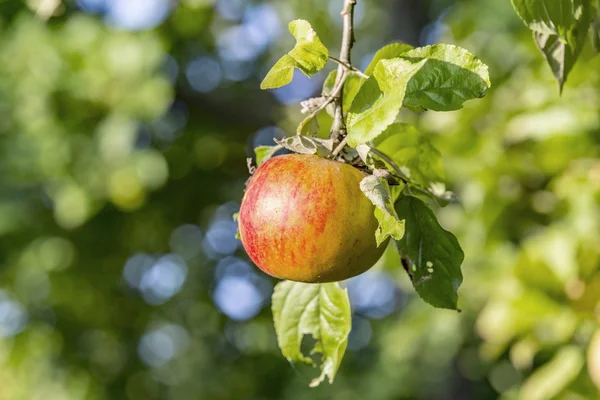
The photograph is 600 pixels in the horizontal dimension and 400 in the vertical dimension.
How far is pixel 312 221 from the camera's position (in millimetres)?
679

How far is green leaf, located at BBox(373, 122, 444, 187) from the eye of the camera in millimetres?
865

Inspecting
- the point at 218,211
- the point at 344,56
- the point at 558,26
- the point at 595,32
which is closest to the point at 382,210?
the point at 344,56

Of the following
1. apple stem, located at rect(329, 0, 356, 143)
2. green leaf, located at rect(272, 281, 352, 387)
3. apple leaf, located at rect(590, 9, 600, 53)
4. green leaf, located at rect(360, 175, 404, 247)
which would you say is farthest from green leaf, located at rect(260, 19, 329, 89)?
apple leaf, located at rect(590, 9, 600, 53)

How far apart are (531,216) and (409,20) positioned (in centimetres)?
194

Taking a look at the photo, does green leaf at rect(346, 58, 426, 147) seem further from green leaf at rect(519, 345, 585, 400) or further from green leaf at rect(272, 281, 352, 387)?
green leaf at rect(519, 345, 585, 400)

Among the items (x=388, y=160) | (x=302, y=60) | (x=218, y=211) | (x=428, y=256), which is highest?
(x=302, y=60)

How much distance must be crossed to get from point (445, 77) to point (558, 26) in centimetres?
16

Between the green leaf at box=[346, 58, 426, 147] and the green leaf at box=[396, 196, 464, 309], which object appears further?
the green leaf at box=[396, 196, 464, 309]

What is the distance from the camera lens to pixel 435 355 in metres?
4.31

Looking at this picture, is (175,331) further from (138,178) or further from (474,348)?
(138,178)

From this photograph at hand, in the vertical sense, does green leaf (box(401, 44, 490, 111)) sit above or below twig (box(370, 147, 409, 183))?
above

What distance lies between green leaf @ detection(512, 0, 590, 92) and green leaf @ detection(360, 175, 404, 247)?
0.22 metres

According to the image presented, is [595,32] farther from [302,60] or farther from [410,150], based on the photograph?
[302,60]

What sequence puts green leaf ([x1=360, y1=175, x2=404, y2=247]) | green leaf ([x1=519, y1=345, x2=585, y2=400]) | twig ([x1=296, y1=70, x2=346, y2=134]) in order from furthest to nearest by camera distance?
green leaf ([x1=519, y1=345, x2=585, y2=400]), twig ([x1=296, y1=70, x2=346, y2=134]), green leaf ([x1=360, y1=175, x2=404, y2=247])
